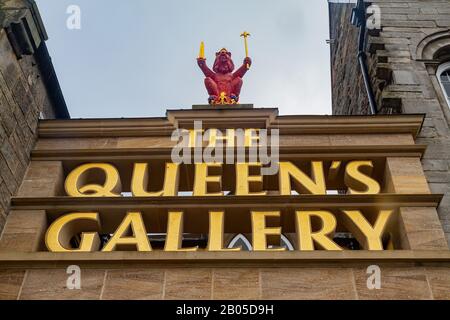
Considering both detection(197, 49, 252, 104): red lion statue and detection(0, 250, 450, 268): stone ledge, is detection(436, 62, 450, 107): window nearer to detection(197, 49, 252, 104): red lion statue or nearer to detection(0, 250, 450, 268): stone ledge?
detection(197, 49, 252, 104): red lion statue

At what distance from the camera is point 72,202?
34.4ft

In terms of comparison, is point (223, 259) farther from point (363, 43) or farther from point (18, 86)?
point (363, 43)

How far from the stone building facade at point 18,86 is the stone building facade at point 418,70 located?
23.4 ft

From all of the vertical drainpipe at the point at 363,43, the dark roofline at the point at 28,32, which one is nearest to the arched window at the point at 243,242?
the vertical drainpipe at the point at 363,43

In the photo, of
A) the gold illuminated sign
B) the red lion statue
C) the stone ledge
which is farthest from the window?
the stone ledge

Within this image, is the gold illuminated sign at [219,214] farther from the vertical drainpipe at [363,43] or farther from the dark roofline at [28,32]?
the vertical drainpipe at [363,43]

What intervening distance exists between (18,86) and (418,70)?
842cm

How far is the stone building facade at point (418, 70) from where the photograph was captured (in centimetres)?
1124

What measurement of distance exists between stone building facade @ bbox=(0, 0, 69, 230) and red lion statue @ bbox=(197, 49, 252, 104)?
3.58 metres

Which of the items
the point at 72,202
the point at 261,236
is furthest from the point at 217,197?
the point at 72,202

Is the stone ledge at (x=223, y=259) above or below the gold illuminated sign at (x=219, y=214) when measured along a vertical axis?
below

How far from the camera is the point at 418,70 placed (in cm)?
1330

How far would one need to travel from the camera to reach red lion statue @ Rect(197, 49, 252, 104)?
43.7 ft

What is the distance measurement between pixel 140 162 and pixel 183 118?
4.33ft
